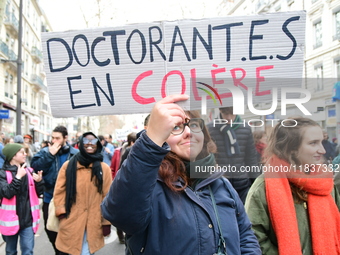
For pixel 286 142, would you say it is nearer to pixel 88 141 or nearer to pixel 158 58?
pixel 158 58

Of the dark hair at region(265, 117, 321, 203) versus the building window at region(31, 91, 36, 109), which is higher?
the building window at region(31, 91, 36, 109)

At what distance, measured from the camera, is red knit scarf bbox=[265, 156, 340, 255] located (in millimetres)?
1949

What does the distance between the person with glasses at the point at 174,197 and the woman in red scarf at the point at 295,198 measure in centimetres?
36

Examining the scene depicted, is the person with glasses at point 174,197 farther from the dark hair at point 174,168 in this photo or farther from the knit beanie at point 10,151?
the knit beanie at point 10,151

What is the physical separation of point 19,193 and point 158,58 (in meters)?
2.63

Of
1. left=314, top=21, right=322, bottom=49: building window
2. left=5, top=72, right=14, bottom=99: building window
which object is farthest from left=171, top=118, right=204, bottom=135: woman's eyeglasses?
left=5, top=72, right=14, bottom=99: building window

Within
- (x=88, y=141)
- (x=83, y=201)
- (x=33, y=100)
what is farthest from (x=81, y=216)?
(x=33, y=100)

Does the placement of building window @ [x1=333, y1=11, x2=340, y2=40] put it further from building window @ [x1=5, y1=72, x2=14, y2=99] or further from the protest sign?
building window @ [x1=5, y1=72, x2=14, y2=99]

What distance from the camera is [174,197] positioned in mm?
1464

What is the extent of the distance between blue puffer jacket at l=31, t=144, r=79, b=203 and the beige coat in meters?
0.74

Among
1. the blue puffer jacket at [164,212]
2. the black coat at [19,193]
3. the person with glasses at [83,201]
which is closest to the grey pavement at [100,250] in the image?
the black coat at [19,193]

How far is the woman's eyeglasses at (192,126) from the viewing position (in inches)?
57.2

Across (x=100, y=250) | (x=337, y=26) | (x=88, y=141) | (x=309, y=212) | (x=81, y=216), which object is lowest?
(x=100, y=250)

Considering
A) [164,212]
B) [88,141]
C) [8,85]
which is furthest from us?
[8,85]
